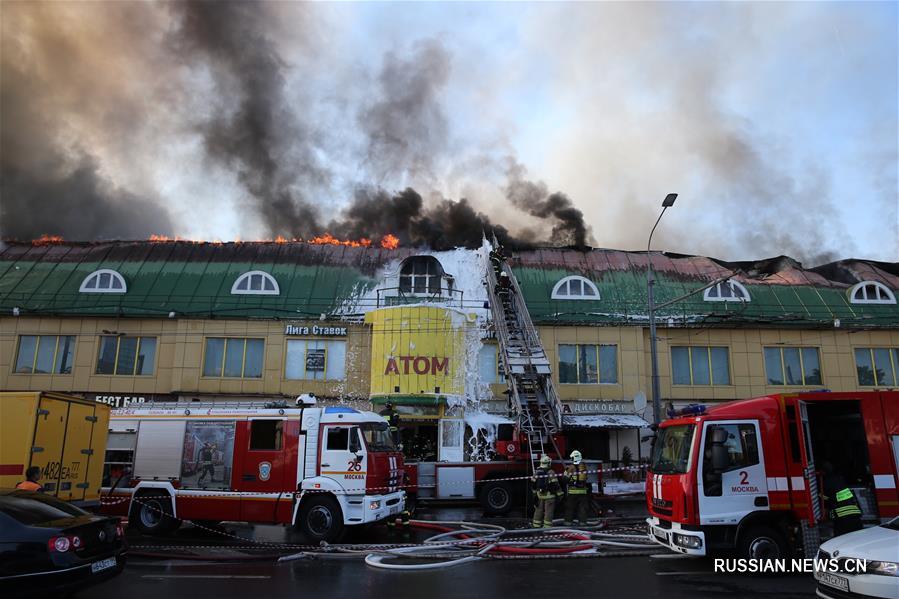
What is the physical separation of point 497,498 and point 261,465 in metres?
6.52

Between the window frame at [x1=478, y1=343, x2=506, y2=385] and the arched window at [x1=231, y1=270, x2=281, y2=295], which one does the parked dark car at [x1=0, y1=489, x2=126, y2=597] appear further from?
the arched window at [x1=231, y1=270, x2=281, y2=295]

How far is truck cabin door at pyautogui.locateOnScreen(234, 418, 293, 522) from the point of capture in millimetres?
12062

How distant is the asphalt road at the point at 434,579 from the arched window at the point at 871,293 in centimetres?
2095

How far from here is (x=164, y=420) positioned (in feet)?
44.0

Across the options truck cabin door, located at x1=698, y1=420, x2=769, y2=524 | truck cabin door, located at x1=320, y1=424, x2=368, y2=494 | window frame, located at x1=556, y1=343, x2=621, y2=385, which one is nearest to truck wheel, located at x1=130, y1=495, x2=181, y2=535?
truck cabin door, located at x1=320, y1=424, x2=368, y2=494

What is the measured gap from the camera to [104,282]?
2477 cm

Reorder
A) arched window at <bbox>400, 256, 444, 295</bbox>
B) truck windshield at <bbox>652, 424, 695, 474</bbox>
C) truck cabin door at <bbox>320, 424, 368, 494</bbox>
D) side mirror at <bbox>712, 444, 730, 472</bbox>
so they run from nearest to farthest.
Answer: side mirror at <bbox>712, 444, 730, 472</bbox> → truck windshield at <bbox>652, 424, 695, 474</bbox> → truck cabin door at <bbox>320, 424, 368, 494</bbox> → arched window at <bbox>400, 256, 444, 295</bbox>

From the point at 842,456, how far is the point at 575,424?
1106cm

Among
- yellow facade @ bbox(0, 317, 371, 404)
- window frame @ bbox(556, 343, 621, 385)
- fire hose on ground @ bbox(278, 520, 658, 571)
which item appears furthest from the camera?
window frame @ bbox(556, 343, 621, 385)

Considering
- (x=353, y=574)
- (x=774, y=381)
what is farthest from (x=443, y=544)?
(x=774, y=381)

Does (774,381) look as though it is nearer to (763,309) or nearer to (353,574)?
(763,309)

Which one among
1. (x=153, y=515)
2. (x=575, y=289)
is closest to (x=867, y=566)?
(x=153, y=515)

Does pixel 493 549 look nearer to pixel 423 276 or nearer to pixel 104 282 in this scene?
pixel 423 276

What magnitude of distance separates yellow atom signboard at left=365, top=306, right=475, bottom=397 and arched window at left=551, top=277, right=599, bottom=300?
13.6 ft
